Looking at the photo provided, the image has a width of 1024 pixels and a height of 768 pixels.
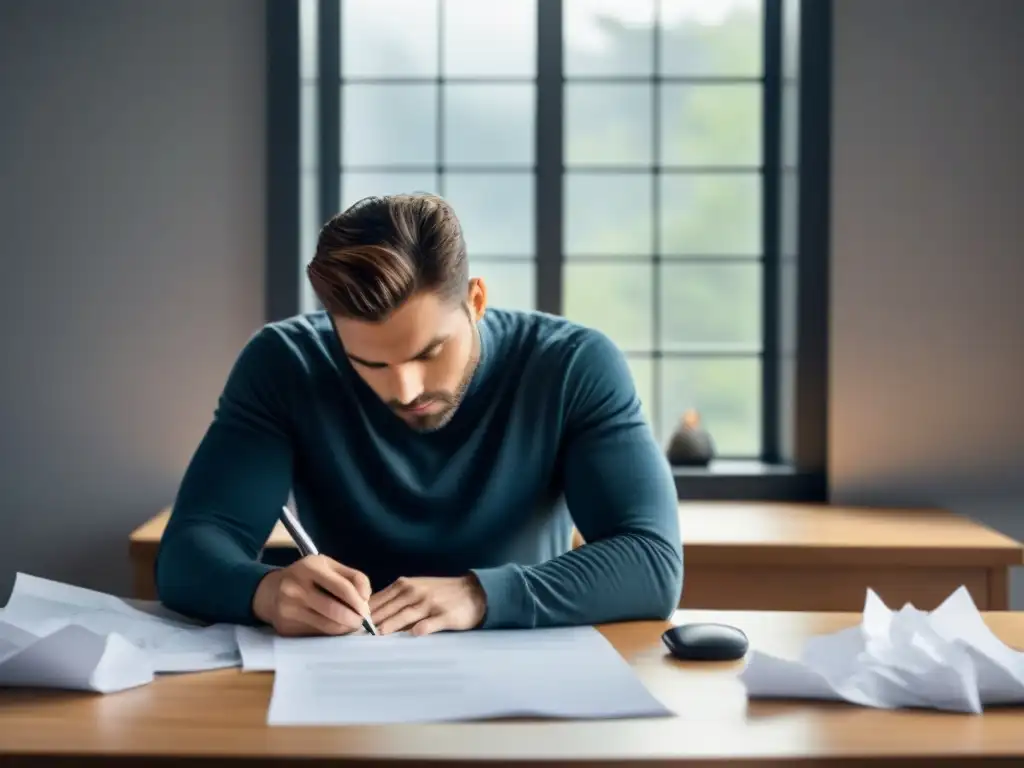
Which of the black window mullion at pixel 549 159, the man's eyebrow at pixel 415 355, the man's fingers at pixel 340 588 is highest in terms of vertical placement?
the black window mullion at pixel 549 159

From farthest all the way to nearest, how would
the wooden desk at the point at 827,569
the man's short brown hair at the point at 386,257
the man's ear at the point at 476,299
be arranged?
1. the wooden desk at the point at 827,569
2. the man's ear at the point at 476,299
3. the man's short brown hair at the point at 386,257

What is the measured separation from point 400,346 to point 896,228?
6.45 ft

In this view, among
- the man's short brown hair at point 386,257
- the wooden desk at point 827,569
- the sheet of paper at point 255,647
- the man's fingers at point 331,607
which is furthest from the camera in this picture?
the wooden desk at point 827,569

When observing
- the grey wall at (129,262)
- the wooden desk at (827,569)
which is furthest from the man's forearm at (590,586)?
the grey wall at (129,262)

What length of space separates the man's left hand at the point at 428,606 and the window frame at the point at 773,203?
1.82m

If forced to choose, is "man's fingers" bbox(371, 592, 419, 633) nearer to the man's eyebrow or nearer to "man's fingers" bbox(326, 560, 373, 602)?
"man's fingers" bbox(326, 560, 373, 602)

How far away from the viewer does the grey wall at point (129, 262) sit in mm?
3238

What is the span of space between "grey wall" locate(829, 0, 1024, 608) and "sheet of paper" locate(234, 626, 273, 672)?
213cm

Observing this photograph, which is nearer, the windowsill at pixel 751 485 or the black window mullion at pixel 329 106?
the windowsill at pixel 751 485

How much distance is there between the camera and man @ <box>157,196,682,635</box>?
151 centimetres

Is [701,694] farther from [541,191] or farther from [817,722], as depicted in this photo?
[541,191]

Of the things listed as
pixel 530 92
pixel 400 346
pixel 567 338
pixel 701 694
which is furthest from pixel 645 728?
pixel 530 92

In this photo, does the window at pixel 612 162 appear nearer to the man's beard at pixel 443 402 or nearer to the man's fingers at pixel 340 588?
the man's beard at pixel 443 402

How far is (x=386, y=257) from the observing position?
1.62m
